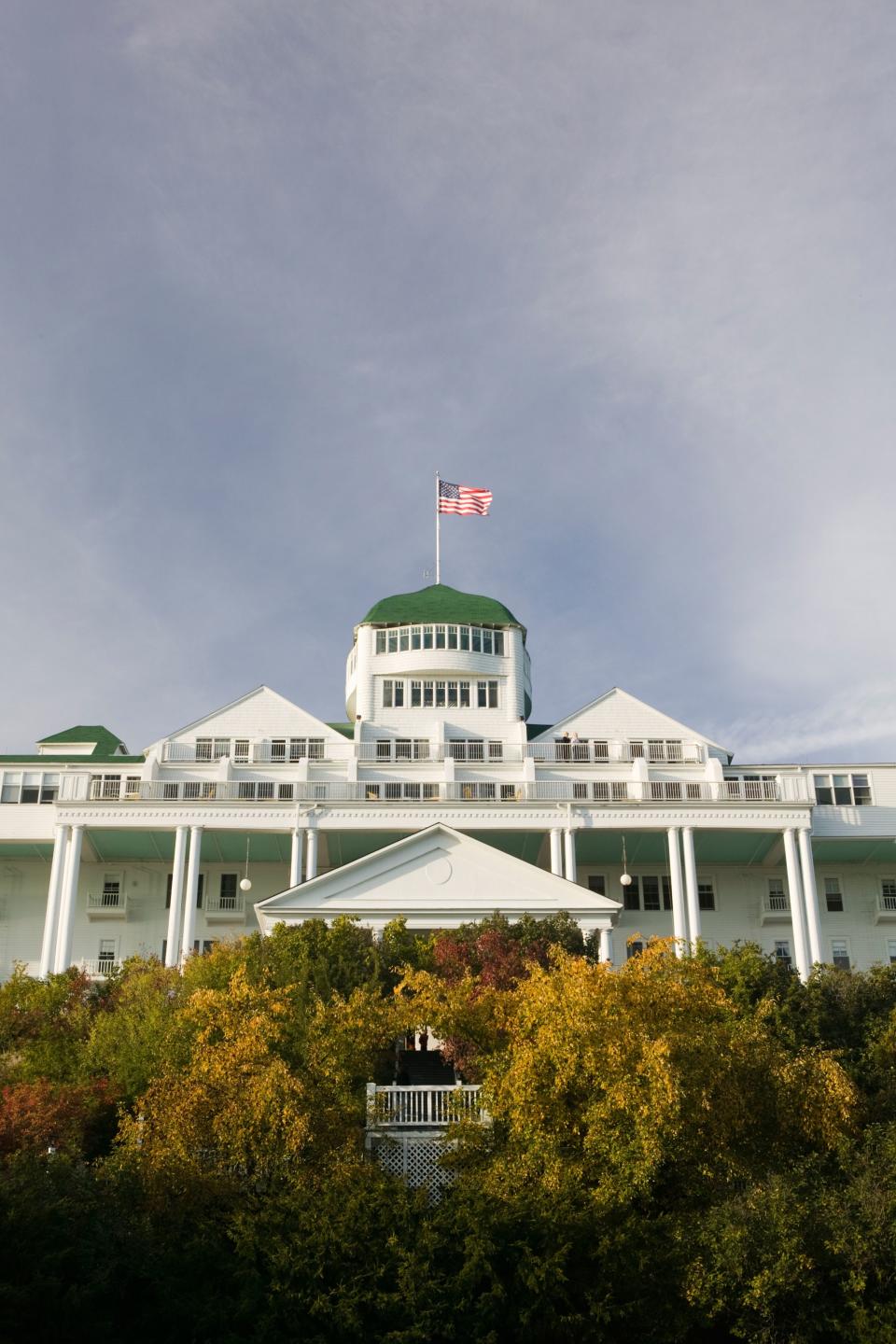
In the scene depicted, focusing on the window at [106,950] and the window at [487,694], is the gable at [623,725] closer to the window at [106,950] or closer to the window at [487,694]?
the window at [487,694]

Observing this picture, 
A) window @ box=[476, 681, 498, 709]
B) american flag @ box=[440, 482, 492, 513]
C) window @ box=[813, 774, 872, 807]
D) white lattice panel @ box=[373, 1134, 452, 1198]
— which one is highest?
american flag @ box=[440, 482, 492, 513]

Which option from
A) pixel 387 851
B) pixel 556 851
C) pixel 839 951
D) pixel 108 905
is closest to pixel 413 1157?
pixel 387 851

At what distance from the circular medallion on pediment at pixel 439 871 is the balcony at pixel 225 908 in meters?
15.2

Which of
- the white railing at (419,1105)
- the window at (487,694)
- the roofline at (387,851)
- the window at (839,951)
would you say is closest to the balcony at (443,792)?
the window at (487,694)

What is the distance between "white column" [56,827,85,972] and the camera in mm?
47000

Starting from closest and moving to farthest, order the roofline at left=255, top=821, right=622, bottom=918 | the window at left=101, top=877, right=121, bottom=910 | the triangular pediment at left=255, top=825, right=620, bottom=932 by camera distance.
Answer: the roofline at left=255, top=821, right=622, bottom=918 → the triangular pediment at left=255, top=825, right=620, bottom=932 → the window at left=101, top=877, right=121, bottom=910

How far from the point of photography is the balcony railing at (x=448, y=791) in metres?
50.5

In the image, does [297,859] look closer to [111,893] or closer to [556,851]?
[556,851]

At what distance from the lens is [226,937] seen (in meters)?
50.1

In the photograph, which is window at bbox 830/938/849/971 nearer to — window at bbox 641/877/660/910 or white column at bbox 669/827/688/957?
window at bbox 641/877/660/910

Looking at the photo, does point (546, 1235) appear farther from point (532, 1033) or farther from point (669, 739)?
point (669, 739)

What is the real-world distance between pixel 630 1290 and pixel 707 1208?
2.25 meters

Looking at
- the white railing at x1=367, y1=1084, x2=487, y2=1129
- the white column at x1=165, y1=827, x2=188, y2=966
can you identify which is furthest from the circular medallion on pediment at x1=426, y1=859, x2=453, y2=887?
the white railing at x1=367, y1=1084, x2=487, y2=1129

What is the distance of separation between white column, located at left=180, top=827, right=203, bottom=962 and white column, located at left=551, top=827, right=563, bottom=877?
527 inches
